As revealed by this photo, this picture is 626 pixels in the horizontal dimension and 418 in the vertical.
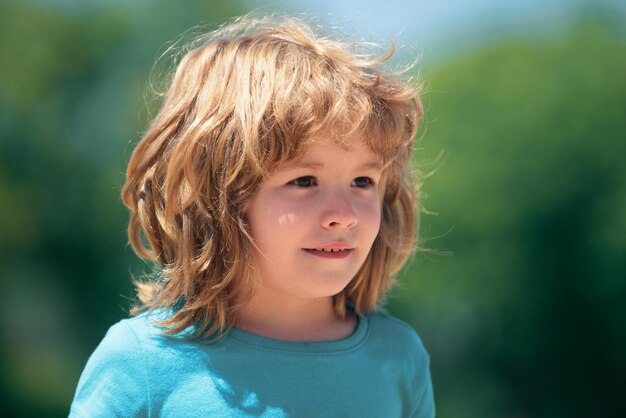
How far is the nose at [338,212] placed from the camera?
1.48 meters

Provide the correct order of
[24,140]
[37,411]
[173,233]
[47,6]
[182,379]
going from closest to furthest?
[182,379]
[173,233]
[37,411]
[24,140]
[47,6]

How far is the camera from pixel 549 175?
5.23 meters

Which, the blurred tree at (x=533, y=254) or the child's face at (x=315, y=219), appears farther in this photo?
the blurred tree at (x=533, y=254)

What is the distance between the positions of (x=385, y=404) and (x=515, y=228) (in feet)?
12.3

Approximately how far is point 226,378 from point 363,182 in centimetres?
45

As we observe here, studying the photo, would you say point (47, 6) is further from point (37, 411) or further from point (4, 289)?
point (37, 411)

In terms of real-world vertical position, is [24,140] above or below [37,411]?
above

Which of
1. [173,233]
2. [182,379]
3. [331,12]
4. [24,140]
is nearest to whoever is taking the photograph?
[182,379]

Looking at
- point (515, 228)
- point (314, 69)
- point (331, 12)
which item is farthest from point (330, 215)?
point (515, 228)

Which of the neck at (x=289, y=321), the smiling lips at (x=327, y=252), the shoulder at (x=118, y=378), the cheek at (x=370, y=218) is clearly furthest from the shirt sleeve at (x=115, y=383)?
the cheek at (x=370, y=218)

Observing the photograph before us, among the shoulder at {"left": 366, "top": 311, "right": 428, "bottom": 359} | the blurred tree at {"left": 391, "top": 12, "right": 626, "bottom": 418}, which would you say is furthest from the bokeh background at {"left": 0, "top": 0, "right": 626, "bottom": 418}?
the shoulder at {"left": 366, "top": 311, "right": 428, "bottom": 359}

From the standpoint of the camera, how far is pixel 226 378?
1493mm

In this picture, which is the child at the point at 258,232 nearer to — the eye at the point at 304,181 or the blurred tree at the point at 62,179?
the eye at the point at 304,181

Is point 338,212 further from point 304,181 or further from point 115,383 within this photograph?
point 115,383
